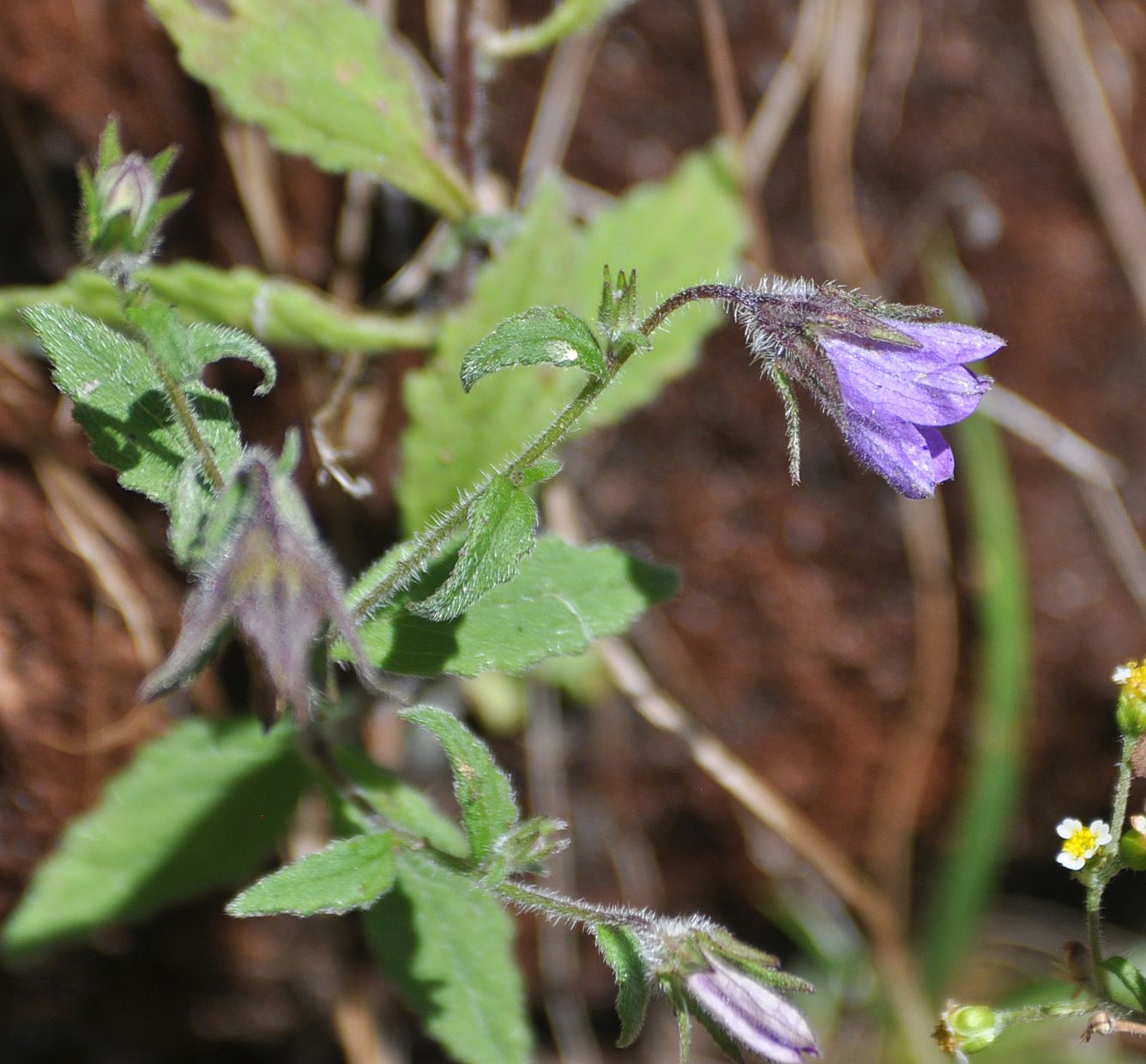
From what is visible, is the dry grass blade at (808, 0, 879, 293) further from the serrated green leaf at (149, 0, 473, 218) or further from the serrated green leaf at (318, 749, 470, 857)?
the serrated green leaf at (318, 749, 470, 857)

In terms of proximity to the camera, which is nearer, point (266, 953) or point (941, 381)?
point (941, 381)

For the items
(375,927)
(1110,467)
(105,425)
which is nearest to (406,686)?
(375,927)

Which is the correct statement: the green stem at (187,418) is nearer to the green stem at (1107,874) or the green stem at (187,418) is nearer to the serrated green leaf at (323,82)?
the serrated green leaf at (323,82)

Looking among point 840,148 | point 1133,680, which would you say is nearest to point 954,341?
point 1133,680

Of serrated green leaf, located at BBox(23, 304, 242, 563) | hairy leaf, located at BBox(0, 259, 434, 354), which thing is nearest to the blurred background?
hairy leaf, located at BBox(0, 259, 434, 354)

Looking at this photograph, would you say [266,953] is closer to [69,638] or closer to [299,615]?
[69,638]

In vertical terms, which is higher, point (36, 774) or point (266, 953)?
point (36, 774)
